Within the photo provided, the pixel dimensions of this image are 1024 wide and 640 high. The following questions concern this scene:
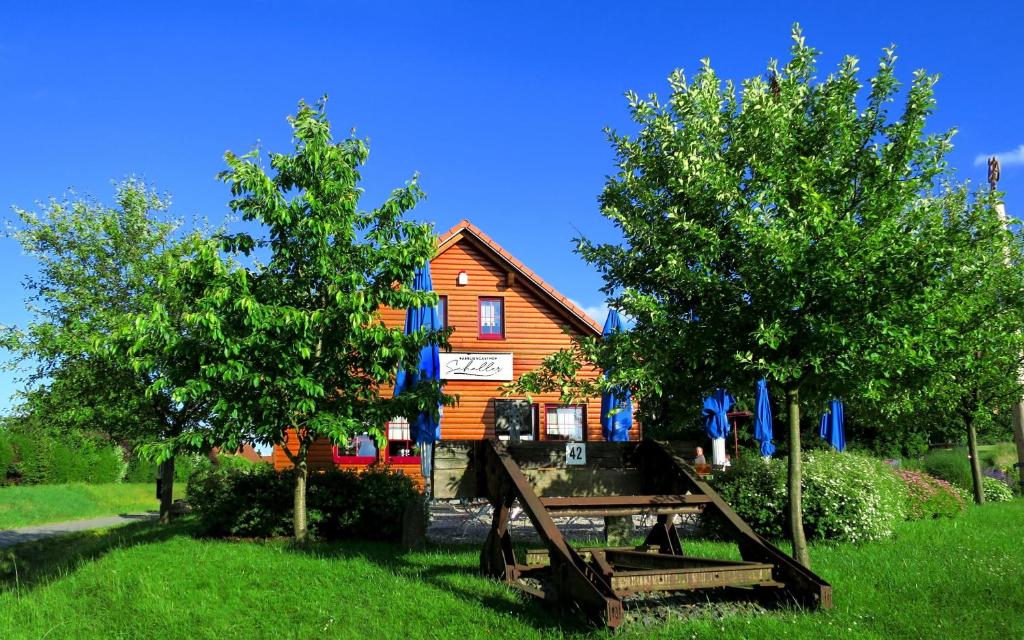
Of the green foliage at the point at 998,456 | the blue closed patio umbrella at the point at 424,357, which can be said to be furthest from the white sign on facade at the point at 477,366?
the green foliage at the point at 998,456

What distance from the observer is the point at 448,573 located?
27.0 ft

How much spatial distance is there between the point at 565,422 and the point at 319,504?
11869 mm

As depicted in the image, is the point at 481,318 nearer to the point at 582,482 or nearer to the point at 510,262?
the point at 510,262

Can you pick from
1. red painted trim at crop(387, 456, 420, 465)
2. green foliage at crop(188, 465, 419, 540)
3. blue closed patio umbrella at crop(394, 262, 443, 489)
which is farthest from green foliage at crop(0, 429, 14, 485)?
green foliage at crop(188, 465, 419, 540)

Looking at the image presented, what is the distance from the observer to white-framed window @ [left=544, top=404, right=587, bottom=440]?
2245 centimetres

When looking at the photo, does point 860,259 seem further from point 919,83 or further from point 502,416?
point 502,416

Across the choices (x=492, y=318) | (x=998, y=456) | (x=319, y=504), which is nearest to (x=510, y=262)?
(x=492, y=318)

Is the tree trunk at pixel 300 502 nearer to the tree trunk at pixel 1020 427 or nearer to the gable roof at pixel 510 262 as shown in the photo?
the gable roof at pixel 510 262

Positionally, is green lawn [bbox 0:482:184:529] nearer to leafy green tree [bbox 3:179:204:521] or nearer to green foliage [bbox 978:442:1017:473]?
leafy green tree [bbox 3:179:204:521]

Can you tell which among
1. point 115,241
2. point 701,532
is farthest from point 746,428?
point 115,241

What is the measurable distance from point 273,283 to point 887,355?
806cm

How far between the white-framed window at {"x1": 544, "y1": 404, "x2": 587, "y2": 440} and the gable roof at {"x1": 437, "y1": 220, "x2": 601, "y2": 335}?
7.99 feet

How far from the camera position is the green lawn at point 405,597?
585 centimetres

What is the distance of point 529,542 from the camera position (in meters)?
11.1
